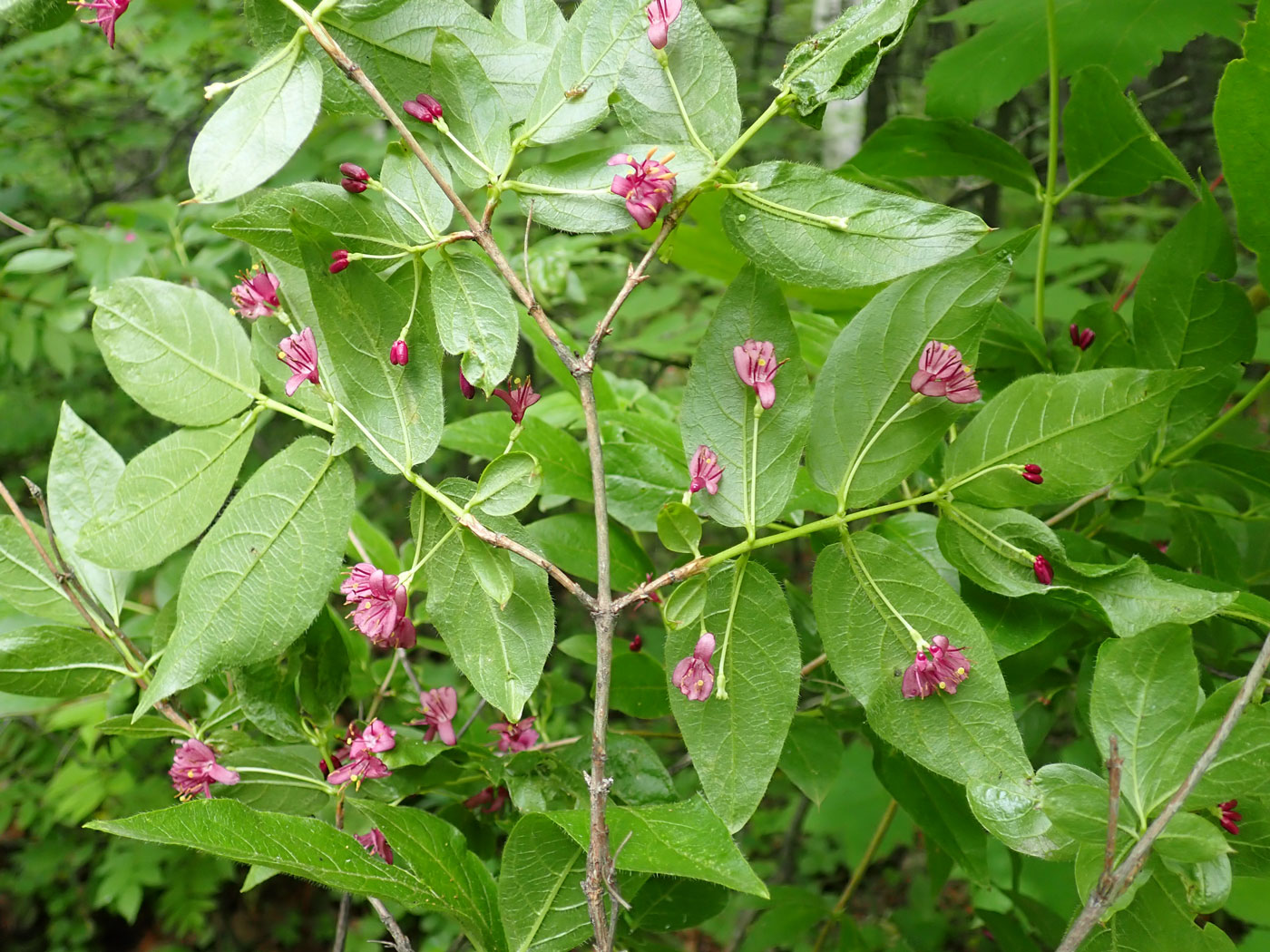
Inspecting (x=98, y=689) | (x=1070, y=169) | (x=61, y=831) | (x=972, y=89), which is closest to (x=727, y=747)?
(x=98, y=689)

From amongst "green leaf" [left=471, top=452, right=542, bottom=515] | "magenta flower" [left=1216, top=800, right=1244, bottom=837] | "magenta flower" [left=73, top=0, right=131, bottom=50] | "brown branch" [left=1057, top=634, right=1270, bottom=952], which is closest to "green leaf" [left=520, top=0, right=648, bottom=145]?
"green leaf" [left=471, top=452, right=542, bottom=515]

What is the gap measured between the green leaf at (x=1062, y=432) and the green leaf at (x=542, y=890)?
417mm

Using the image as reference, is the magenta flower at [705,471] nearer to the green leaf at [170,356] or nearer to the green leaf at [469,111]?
the green leaf at [469,111]

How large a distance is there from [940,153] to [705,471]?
694mm

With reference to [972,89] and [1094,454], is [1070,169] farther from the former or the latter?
[1094,454]

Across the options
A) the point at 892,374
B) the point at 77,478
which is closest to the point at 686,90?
the point at 892,374

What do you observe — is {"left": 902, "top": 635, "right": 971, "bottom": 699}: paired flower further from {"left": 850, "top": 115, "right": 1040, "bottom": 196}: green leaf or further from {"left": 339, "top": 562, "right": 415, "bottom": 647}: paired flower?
{"left": 850, "top": 115, "right": 1040, "bottom": 196}: green leaf

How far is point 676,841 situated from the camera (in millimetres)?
585

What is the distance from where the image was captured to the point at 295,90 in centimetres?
63

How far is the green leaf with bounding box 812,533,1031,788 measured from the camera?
0.63m

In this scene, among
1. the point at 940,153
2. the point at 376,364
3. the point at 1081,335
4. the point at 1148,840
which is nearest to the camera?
the point at 1148,840

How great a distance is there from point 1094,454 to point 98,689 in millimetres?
940

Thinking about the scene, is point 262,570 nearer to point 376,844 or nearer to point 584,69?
point 376,844

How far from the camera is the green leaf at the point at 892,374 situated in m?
0.66
